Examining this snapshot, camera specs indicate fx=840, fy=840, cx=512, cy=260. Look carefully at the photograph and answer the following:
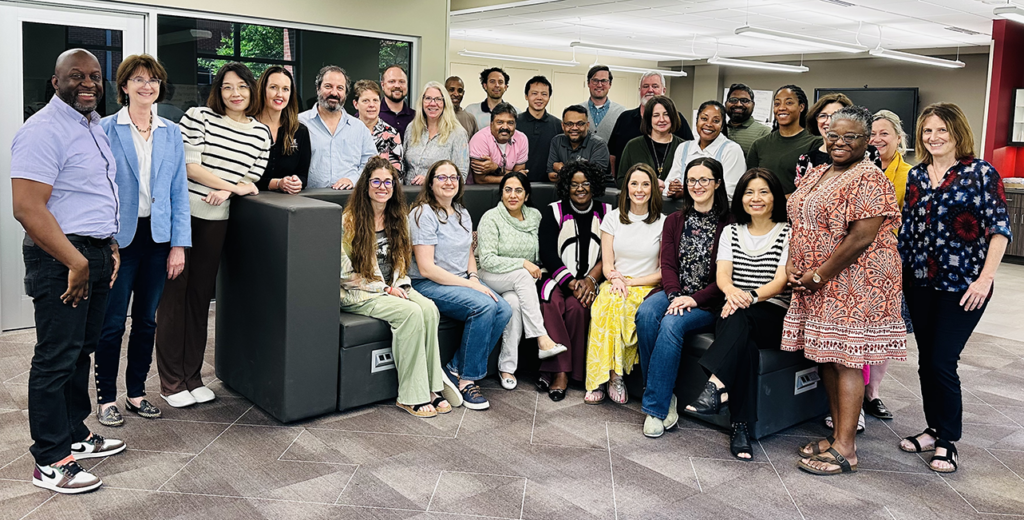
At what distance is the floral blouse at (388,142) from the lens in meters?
4.92

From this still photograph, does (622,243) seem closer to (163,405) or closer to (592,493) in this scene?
(592,493)

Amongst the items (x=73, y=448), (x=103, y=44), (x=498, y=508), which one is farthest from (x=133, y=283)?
(x=103, y=44)

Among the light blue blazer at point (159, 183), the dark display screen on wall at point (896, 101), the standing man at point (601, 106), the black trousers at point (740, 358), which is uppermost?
the dark display screen on wall at point (896, 101)

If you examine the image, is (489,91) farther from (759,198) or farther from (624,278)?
(759,198)

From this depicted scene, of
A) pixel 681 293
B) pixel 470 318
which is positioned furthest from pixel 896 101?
pixel 470 318

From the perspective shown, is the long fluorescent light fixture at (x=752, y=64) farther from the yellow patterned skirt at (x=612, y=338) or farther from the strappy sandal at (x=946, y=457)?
the strappy sandal at (x=946, y=457)

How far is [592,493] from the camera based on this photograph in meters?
3.04

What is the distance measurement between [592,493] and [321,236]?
1.53 meters

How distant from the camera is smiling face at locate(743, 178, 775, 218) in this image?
145 inches

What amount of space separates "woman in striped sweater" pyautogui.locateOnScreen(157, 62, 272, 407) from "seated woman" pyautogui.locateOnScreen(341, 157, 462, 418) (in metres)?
0.50

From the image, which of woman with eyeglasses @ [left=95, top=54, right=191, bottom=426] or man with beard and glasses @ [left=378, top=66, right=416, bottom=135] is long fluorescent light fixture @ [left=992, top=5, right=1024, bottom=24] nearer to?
man with beard and glasses @ [left=378, top=66, right=416, bottom=135]

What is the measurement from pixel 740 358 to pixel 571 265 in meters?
1.18

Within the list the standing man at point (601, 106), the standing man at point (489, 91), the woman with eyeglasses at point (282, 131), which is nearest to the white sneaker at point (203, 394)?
the woman with eyeglasses at point (282, 131)

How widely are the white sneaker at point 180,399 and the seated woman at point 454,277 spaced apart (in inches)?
45.7
